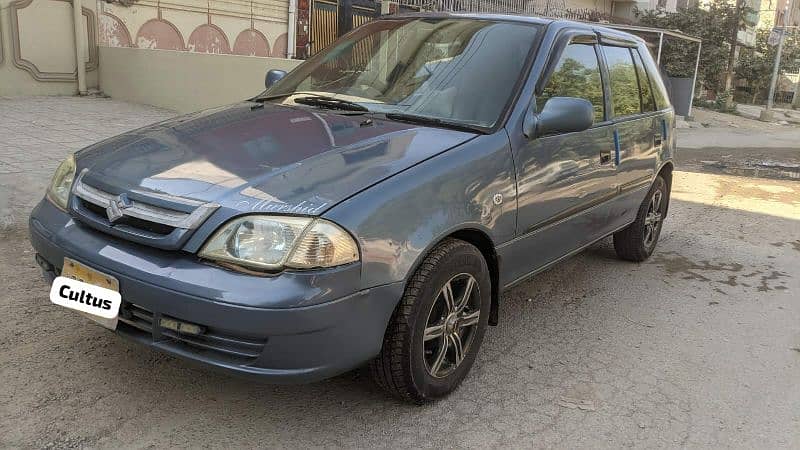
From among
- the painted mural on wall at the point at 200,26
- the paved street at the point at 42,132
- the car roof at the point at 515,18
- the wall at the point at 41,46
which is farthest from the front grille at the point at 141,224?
the painted mural on wall at the point at 200,26

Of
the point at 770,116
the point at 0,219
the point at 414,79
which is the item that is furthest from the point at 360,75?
the point at 770,116

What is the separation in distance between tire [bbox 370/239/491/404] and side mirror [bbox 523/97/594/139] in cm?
75

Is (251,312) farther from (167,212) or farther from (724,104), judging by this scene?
(724,104)

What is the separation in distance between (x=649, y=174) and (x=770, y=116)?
23.1m

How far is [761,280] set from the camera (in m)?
5.05

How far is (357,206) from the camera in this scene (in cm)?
243

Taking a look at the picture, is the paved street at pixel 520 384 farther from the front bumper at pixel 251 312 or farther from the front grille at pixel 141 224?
the front grille at pixel 141 224

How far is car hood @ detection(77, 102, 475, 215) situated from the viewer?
2465 millimetres

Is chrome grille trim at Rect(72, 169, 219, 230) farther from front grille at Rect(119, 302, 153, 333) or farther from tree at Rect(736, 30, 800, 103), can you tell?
tree at Rect(736, 30, 800, 103)

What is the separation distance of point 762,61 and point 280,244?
36056mm

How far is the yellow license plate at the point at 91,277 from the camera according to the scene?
246cm

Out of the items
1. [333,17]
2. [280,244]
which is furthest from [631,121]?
[333,17]

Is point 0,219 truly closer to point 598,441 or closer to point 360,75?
point 360,75

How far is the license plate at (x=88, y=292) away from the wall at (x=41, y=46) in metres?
8.16
